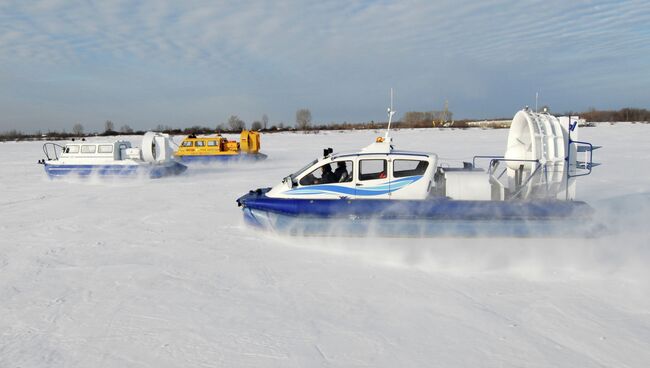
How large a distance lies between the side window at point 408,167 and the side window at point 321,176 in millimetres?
901

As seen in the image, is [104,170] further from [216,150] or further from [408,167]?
[408,167]

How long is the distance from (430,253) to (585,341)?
2.45 meters

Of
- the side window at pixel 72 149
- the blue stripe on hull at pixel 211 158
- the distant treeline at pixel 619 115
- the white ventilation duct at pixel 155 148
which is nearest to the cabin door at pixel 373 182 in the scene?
the white ventilation duct at pixel 155 148

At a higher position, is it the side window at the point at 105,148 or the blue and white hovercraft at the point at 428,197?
the side window at the point at 105,148

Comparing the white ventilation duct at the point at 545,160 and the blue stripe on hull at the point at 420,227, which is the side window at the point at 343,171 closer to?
the blue stripe on hull at the point at 420,227

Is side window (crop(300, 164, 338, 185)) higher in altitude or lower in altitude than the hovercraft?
lower

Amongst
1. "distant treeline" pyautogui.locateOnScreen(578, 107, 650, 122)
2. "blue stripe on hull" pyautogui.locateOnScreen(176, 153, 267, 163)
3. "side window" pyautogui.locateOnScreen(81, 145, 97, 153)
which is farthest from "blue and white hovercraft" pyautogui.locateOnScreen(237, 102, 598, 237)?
"distant treeline" pyautogui.locateOnScreen(578, 107, 650, 122)

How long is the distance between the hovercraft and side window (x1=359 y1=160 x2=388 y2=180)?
12.2 m

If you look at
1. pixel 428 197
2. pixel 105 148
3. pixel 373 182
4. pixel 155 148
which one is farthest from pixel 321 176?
pixel 105 148

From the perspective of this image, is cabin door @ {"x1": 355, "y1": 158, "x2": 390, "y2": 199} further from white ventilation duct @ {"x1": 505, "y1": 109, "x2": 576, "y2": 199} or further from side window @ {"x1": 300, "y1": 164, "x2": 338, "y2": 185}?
white ventilation duct @ {"x1": 505, "y1": 109, "x2": 576, "y2": 199}

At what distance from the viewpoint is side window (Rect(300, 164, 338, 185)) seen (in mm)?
6934

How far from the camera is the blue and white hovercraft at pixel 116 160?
14.0 meters

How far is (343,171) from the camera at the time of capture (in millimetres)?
6969

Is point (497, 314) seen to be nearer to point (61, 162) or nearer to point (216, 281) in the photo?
point (216, 281)
